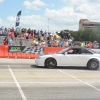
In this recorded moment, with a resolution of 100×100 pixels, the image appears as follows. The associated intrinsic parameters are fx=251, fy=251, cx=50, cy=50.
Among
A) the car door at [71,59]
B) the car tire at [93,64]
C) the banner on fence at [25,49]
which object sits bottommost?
the car tire at [93,64]

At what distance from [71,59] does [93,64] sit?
142 centimetres

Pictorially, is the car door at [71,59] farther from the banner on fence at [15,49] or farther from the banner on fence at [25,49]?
the banner on fence at [15,49]

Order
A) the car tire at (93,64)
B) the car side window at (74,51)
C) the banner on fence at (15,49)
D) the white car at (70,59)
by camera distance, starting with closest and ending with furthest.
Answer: the white car at (70,59)
the car tire at (93,64)
the car side window at (74,51)
the banner on fence at (15,49)

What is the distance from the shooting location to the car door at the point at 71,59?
15.4 meters

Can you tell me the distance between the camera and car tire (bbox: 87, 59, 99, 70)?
1553cm

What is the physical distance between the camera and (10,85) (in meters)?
9.39

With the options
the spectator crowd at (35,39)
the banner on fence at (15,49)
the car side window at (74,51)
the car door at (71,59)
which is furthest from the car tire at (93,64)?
the spectator crowd at (35,39)

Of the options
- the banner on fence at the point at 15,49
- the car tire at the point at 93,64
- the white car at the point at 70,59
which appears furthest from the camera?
the banner on fence at the point at 15,49

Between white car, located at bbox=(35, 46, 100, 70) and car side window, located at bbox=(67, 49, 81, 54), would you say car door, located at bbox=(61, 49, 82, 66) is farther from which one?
car side window, located at bbox=(67, 49, 81, 54)

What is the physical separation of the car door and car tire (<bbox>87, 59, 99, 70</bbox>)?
25.3 inches

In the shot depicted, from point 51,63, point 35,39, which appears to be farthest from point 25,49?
point 51,63

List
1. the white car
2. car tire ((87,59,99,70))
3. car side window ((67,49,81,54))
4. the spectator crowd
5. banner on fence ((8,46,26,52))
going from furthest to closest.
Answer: the spectator crowd < banner on fence ((8,46,26,52)) < car side window ((67,49,81,54)) < car tire ((87,59,99,70)) < the white car

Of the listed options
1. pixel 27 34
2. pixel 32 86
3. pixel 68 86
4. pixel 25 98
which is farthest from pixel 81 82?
pixel 27 34

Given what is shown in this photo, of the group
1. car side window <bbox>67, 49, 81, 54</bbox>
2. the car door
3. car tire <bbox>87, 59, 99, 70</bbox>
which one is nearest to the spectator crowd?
car side window <bbox>67, 49, 81, 54</bbox>
